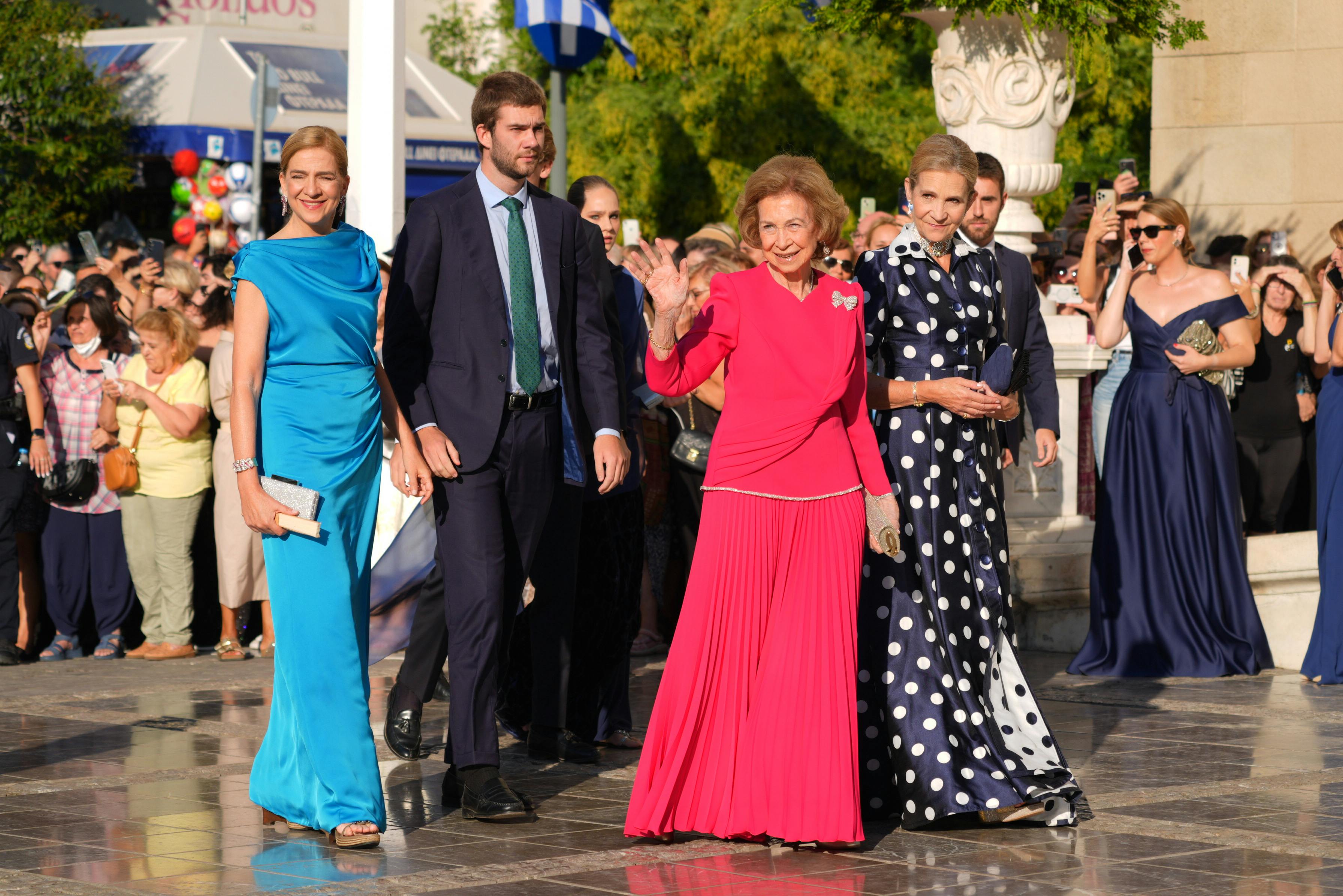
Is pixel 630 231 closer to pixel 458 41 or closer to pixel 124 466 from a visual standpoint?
pixel 124 466

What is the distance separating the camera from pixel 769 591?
19.7 ft

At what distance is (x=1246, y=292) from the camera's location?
1207 centimetres

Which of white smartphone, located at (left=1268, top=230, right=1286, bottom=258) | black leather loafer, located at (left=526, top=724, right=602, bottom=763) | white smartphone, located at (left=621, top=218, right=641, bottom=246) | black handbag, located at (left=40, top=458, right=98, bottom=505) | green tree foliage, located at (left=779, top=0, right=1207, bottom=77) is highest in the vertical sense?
green tree foliage, located at (left=779, top=0, right=1207, bottom=77)

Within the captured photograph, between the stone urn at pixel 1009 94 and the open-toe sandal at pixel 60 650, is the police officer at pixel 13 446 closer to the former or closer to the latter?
the open-toe sandal at pixel 60 650

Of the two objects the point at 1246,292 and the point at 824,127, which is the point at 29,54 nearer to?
the point at 824,127

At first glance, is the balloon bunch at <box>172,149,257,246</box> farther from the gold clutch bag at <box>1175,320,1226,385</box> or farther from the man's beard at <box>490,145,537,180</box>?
the man's beard at <box>490,145,537,180</box>

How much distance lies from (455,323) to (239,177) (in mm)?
16979

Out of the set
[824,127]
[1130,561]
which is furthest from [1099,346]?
[824,127]

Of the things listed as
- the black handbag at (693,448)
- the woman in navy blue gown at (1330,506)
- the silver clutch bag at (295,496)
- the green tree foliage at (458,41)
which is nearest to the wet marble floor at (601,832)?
the silver clutch bag at (295,496)

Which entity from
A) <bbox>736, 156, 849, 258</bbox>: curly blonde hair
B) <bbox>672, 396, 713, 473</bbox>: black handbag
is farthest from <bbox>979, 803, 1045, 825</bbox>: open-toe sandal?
<bbox>672, 396, 713, 473</bbox>: black handbag

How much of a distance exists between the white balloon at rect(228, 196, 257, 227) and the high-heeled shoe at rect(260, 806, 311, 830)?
14737 mm

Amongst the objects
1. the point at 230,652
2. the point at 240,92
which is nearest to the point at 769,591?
the point at 230,652

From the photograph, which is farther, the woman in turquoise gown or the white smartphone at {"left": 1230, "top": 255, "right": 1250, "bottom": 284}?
the white smartphone at {"left": 1230, "top": 255, "right": 1250, "bottom": 284}

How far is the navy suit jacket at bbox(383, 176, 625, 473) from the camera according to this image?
6.30m
